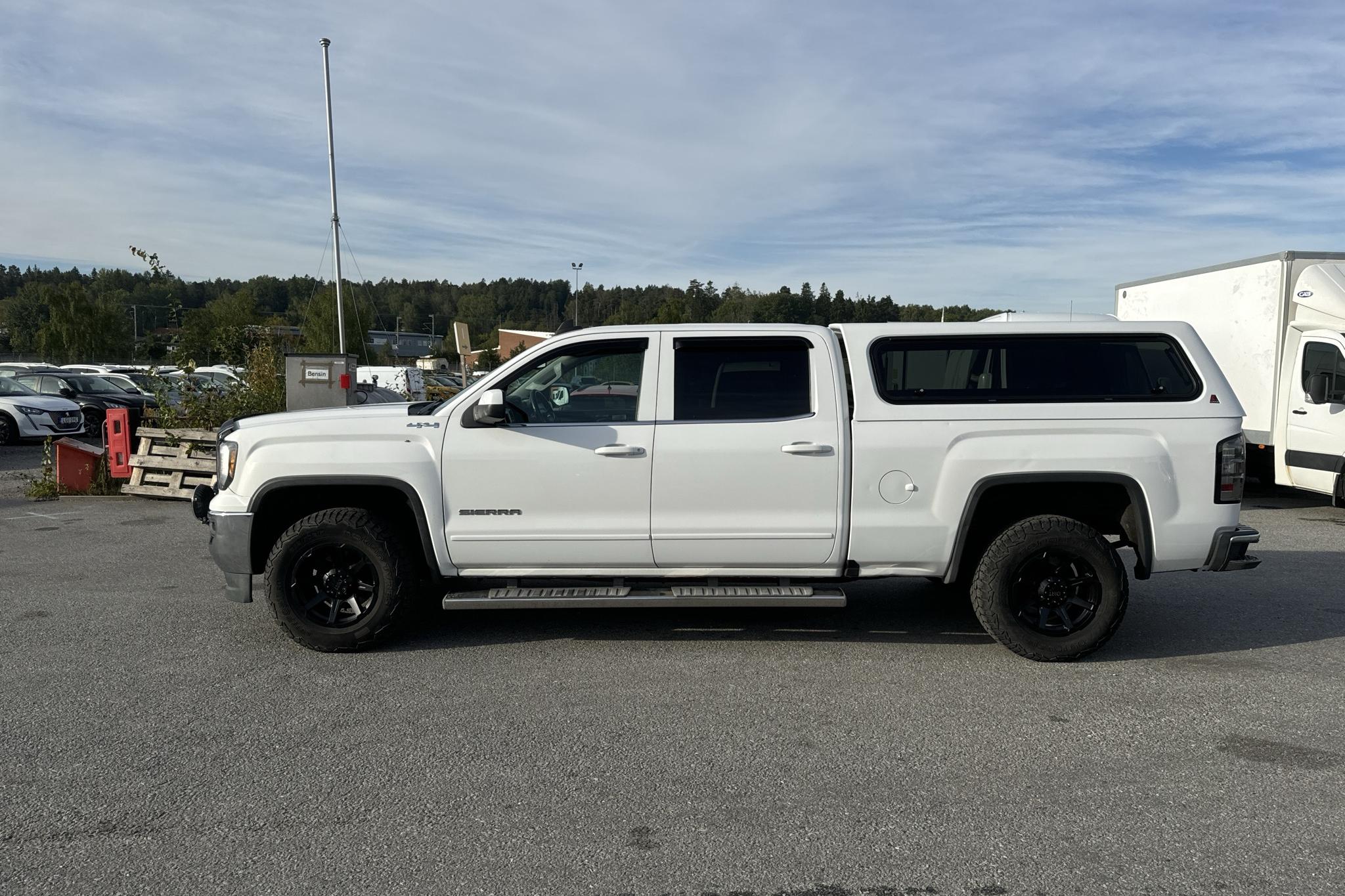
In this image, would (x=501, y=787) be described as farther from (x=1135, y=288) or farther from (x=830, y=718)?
(x=1135, y=288)

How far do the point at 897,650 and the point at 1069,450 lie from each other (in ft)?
5.03

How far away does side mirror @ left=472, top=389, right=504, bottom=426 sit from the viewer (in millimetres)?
5125

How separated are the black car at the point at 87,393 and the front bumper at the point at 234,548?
14237mm

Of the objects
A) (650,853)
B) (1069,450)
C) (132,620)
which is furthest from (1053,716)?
(132,620)

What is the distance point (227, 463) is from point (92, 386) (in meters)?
19.1

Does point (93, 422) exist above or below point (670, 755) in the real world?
above

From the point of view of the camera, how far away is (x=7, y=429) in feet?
57.8

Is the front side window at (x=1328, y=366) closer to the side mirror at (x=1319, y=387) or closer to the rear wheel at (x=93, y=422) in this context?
the side mirror at (x=1319, y=387)

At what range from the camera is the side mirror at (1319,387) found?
34.0 feet

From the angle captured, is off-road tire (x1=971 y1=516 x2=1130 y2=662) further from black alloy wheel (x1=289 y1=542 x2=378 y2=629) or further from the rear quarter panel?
black alloy wheel (x1=289 y1=542 x2=378 y2=629)

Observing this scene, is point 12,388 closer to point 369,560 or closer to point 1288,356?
point 369,560

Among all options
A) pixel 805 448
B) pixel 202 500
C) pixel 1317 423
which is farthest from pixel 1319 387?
pixel 202 500

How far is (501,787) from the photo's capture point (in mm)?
3781

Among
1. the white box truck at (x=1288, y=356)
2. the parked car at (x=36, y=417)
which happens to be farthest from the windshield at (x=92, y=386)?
the white box truck at (x=1288, y=356)
